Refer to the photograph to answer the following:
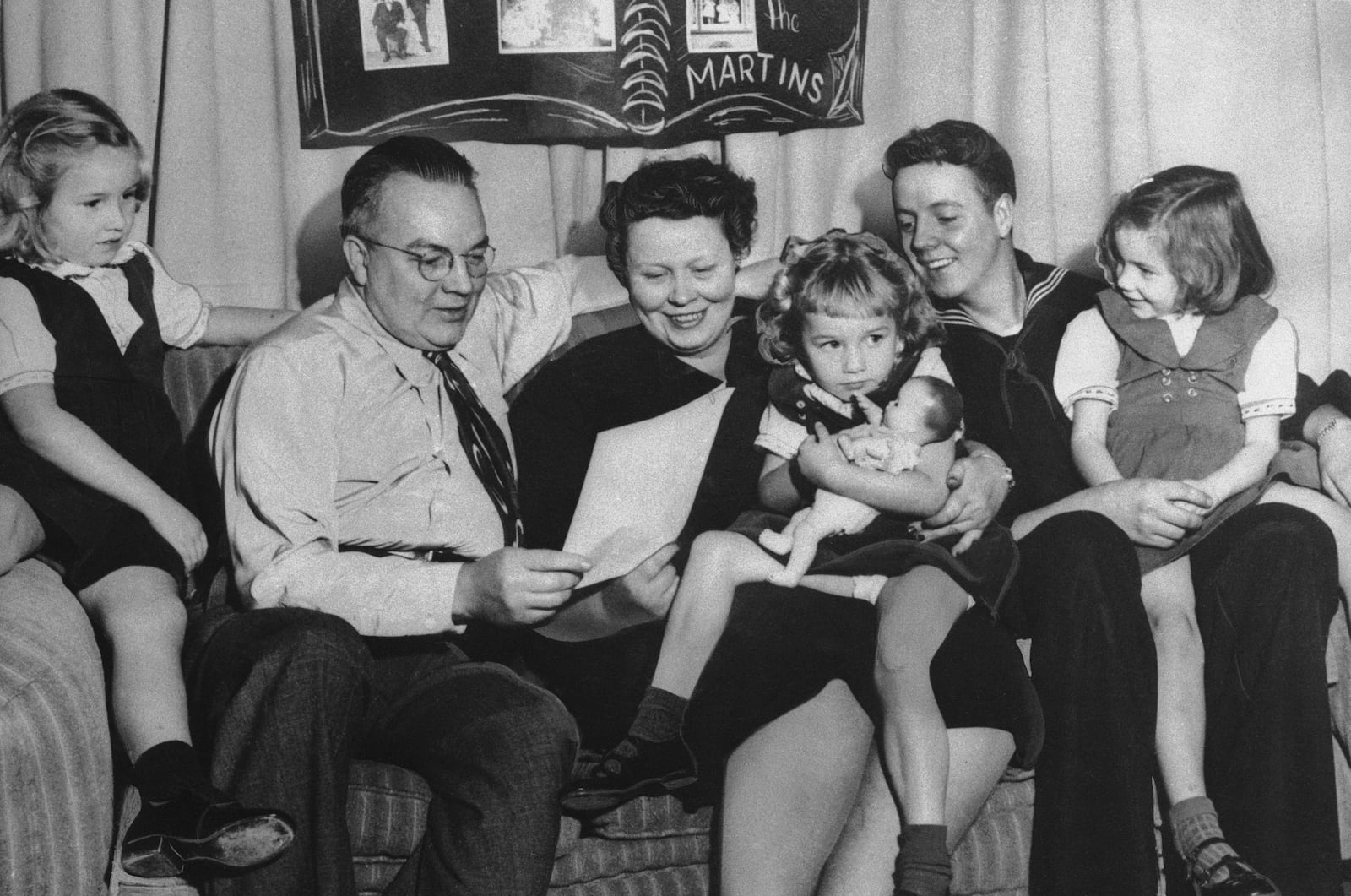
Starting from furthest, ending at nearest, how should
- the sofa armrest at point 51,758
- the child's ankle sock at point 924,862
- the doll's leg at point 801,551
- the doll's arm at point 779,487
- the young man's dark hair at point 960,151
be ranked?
the young man's dark hair at point 960,151 < the doll's arm at point 779,487 < the doll's leg at point 801,551 < the child's ankle sock at point 924,862 < the sofa armrest at point 51,758

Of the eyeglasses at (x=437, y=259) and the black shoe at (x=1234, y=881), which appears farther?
the eyeglasses at (x=437, y=259)

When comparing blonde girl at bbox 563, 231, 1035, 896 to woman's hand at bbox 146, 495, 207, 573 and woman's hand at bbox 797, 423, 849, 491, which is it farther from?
woman's hand at bbox 146, 495, 207, 573

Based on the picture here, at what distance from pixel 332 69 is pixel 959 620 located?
1.72 m

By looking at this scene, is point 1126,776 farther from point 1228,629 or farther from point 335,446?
point 335,446

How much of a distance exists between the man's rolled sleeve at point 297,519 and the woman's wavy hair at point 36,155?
50cm

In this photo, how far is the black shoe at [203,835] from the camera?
162 centimetres

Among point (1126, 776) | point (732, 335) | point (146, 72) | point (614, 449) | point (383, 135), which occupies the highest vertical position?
point (146, 72)

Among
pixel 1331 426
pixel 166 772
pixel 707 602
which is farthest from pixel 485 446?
pixel 1331 426

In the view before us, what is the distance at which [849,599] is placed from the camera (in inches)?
78.0

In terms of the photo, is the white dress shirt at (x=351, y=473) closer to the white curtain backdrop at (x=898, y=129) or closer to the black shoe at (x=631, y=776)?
the black shoe at (x=631, y=776)

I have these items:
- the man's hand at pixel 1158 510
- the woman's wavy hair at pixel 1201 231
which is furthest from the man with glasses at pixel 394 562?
the woman's wavy hair at pixel 1201 231

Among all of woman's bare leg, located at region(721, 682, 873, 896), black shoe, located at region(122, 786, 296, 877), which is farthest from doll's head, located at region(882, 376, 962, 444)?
black shoe, located at region(122, 786, 296, 877)

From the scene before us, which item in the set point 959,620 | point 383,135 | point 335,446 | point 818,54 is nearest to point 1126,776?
point 959,620

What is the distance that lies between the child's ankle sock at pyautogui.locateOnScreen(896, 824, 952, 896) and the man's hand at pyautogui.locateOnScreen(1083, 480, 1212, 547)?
2.13 feet
